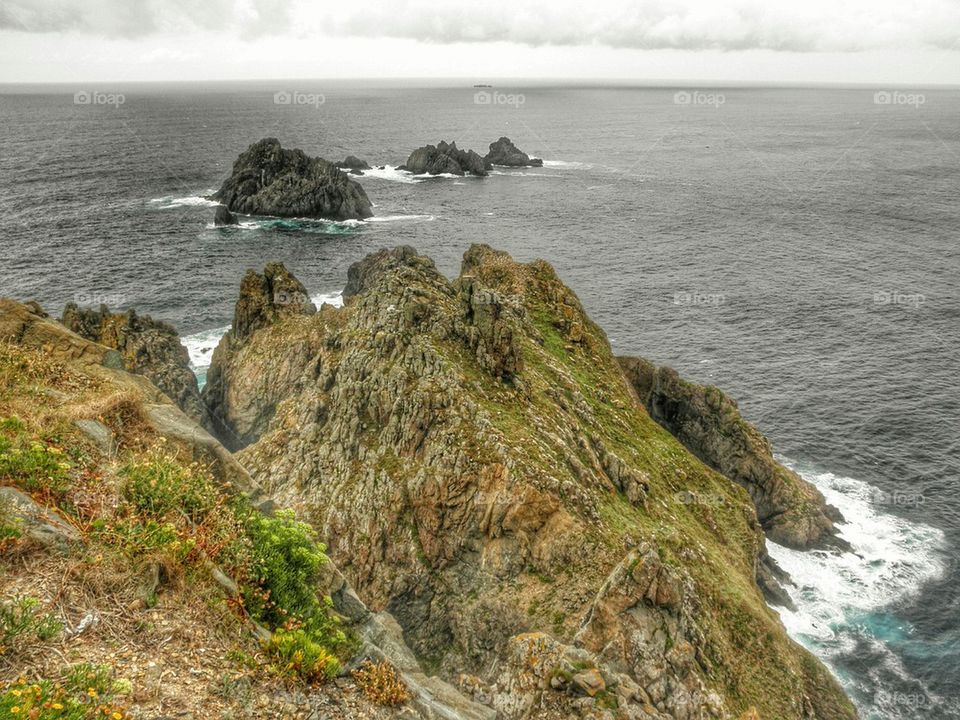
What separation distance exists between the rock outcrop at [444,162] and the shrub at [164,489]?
532ft

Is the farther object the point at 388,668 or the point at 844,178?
the point at 844,178

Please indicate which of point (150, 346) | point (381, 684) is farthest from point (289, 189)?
point (381, 684)

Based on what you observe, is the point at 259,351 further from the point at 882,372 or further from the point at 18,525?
the point at 882,372

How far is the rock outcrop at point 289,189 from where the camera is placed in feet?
391

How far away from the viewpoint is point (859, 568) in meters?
41.5

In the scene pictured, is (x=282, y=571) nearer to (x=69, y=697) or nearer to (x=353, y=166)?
(x=69, y=697)

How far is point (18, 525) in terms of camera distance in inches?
394

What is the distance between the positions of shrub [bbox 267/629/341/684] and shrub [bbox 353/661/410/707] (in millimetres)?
579

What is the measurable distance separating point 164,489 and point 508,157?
7074 inches

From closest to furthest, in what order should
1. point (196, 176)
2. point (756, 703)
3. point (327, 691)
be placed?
1. point (327, 691)
2. point (756, 703)
3. point (196, 176)

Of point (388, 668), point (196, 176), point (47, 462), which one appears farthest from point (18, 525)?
point (196, 176)

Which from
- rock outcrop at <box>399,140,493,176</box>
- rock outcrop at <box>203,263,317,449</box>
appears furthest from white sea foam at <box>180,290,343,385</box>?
rock outcrop at <box>399,140,493,176</box>

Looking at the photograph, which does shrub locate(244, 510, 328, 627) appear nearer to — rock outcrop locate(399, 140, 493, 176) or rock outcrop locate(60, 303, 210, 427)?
rock outcrop locate(60, 303, 210, 427)

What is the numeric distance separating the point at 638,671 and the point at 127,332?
45.9m
